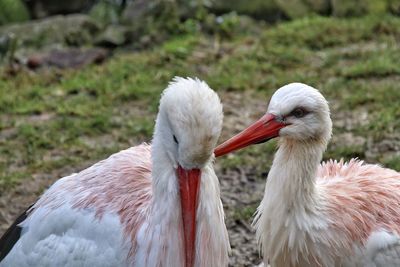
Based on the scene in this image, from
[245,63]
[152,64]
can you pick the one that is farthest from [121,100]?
[245,63]

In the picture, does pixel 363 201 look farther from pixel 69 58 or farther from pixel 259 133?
pixel 69 58

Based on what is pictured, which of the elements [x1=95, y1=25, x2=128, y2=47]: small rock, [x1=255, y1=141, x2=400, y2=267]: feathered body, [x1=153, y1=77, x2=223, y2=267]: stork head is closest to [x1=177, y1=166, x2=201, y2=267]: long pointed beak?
[x1=153, y1=77, x2=223, y2=267]: stork head

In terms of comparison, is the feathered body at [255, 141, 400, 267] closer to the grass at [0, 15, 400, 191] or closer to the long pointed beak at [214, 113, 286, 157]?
the long pointed beak at [214, 113, 286, 157]

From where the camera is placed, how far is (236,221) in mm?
5754

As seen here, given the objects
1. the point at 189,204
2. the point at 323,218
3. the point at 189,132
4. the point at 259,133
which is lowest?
the point at 323,218

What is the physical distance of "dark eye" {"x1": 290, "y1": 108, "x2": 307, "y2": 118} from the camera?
4289mm

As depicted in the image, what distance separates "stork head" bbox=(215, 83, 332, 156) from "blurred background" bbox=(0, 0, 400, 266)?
4.33ft

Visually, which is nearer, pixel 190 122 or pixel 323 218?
pixel 190 122

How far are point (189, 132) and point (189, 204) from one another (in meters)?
0.41

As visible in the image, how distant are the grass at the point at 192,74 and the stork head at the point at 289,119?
6.66 ft

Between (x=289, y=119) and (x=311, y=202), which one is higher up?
(x=289, y=119)

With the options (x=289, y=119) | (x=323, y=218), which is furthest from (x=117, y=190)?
(x=323, y=218)

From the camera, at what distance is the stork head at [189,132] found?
358 centimetres

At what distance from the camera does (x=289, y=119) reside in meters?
4.30
